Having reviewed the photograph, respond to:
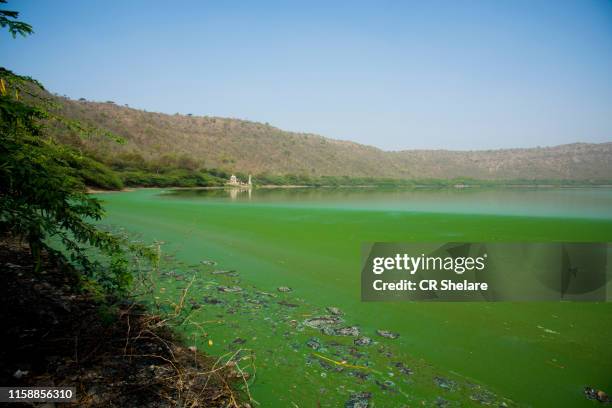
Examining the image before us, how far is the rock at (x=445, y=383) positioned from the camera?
2.58m

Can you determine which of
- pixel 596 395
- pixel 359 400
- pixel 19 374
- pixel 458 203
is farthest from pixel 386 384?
pixel 458 203

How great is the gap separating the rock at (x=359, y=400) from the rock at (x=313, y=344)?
0.70 metres

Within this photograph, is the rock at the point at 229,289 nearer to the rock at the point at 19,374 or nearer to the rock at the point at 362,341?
the rock at the point at 362,341

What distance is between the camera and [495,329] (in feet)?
11.9

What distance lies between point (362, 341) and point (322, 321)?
57 cm

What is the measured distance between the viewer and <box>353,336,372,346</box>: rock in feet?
10.5

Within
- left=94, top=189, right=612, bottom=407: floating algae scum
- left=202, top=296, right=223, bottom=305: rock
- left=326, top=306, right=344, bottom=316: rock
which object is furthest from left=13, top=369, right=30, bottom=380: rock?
left=326, top=306, right=344, bottom=316: rock

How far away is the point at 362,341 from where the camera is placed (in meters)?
3.24

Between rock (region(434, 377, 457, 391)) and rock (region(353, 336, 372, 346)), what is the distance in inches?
27.1

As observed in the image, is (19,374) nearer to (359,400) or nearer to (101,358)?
(101,358)

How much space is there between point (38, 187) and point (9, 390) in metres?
1.20

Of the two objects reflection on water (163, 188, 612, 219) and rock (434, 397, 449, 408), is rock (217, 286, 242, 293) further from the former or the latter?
reflection on water (163, 188, 612, 219)

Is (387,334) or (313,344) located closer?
(313,344)

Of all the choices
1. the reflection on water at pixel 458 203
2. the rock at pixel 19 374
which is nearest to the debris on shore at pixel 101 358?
the rock at pixel 19 374
